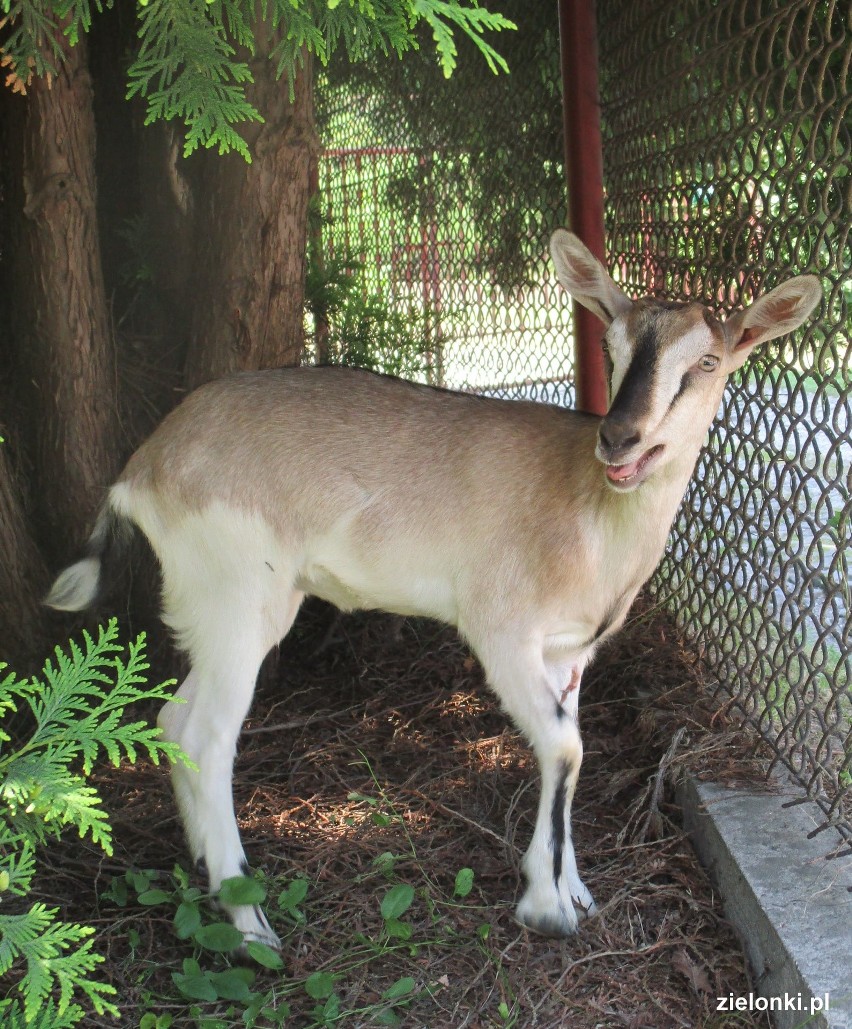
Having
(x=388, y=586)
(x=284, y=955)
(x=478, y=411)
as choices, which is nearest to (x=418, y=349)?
(x=478, y=411)

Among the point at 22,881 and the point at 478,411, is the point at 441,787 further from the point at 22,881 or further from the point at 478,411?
the point at 22,881

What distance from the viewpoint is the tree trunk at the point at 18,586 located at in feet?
12.1

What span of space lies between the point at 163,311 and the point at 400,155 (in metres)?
2.12

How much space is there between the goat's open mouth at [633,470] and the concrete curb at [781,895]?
3.51 ft

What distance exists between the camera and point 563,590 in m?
3.14

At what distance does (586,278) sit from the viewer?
10.6ft

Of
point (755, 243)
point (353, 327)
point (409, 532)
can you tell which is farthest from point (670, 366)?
point (353, 327)

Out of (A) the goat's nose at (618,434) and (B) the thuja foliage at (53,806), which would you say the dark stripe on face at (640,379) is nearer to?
(A) the goat's nose at (618,434)

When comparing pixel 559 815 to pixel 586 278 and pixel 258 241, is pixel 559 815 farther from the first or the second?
pixel 258 241

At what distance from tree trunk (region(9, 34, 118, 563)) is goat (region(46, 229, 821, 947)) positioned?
1.89 feet

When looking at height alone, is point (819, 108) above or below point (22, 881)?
above

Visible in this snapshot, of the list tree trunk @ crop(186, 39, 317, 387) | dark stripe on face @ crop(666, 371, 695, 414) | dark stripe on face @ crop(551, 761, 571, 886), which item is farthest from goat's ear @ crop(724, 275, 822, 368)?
tree trunk @ crop(186, 39, 317, 387)

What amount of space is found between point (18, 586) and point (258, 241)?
59.4 inches

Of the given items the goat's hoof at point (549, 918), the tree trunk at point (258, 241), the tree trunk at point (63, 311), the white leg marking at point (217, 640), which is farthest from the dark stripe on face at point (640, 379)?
the tree trunk at point (63, 311)
